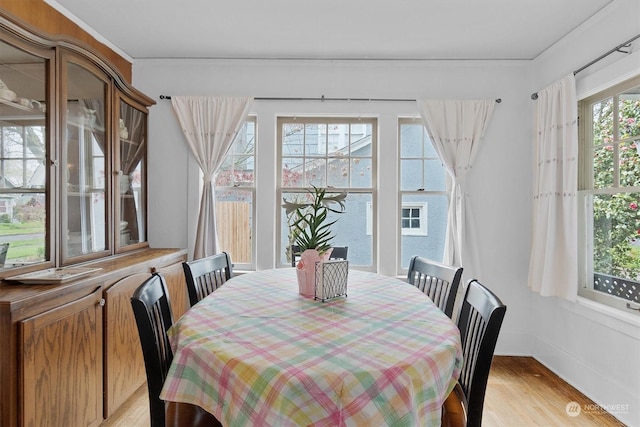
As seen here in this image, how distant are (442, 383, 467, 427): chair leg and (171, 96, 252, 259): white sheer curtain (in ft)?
7.47

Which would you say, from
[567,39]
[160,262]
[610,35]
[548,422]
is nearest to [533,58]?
[567,39]

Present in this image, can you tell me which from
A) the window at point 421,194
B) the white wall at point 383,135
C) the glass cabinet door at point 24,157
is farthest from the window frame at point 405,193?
the glass cabinet door at point 24,157

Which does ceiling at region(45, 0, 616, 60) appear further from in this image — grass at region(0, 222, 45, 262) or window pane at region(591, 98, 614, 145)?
grass at region(0, 222, 45, 262)

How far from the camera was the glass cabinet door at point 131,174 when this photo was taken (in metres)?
2.62

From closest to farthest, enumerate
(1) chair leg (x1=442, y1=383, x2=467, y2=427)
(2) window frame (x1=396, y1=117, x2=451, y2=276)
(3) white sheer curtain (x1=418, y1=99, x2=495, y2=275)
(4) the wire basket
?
(1) chair leg (x1=442, y1=383, x2=467, y2=427)
(4) the wire basket
(3) white sheer curtain (x1=418, y1=99, x2=495, y2=275)
(2) window frame (x1=396, y1=117, x2=451, y2=276)

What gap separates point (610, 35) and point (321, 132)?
2.16 metres

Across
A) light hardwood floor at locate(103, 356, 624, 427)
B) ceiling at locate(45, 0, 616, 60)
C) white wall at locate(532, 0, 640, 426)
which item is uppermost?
ceiling at locate(45, 0, 616, 60)

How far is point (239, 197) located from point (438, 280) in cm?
202

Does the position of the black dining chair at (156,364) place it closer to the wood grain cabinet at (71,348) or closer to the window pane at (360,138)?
the wood grain cabinet at (71,348)

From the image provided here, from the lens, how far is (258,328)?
1221mm

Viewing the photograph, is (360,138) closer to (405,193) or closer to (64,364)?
(405,193)

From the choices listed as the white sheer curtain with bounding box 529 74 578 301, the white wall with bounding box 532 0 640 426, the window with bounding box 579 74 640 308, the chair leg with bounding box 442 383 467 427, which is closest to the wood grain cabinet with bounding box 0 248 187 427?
the chair leg with bounding box 442 383 467 427

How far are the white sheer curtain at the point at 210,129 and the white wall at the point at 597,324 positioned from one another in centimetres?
255

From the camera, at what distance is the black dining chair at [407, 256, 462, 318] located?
5.84ft
